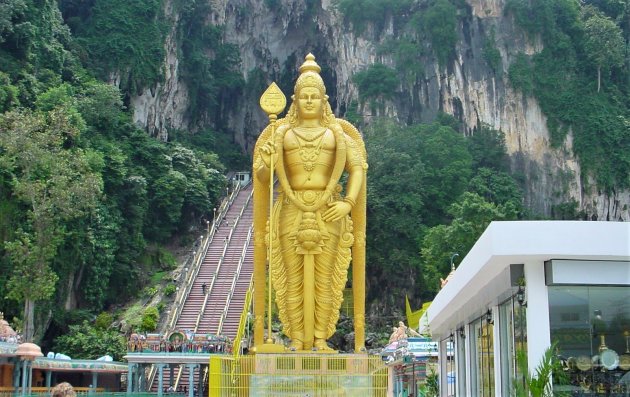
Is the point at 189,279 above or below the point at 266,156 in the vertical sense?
below

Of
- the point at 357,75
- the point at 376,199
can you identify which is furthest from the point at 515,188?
the point at 357,75

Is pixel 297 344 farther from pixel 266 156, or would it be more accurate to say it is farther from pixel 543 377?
pixel 543 377

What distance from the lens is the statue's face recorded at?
495 inches

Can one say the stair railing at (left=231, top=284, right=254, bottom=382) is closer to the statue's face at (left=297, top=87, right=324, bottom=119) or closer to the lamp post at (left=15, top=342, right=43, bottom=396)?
the statue's face at (left=297, top=87, right=324, bottom=119)

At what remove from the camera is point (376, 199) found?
3016cm

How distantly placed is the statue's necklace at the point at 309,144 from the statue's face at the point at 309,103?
0.22 metres

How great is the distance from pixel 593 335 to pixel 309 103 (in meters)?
6.75

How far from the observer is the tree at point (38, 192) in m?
21.3

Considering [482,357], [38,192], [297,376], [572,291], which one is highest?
[38,192]

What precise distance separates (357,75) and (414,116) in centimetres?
307

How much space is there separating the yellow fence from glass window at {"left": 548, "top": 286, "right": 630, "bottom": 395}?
4.47 metres

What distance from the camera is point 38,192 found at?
22109 millimetres

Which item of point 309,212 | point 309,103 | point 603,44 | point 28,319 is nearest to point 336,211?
point 309,212

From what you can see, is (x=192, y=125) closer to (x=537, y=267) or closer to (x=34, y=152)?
(x=34, y=152)
